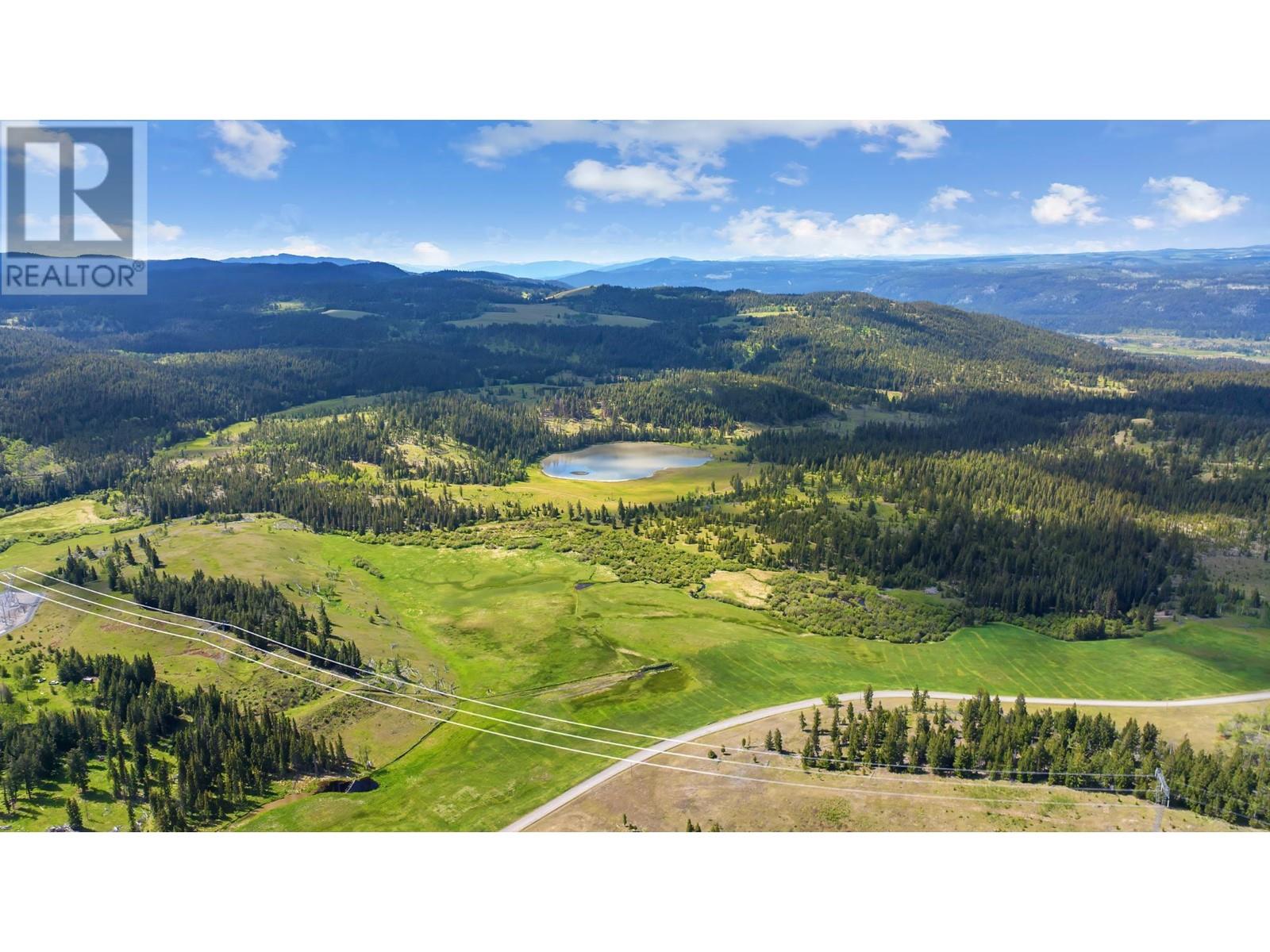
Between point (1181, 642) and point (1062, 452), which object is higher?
point (1062, 452)

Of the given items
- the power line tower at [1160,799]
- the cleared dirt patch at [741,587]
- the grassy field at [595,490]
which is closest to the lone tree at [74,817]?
the cleared dirt patch at [741,587]

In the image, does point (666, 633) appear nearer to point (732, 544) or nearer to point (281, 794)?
point (732, 544)

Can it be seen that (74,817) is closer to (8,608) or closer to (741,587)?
(8,608)

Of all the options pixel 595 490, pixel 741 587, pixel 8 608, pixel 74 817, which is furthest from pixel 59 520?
pixel 741 587

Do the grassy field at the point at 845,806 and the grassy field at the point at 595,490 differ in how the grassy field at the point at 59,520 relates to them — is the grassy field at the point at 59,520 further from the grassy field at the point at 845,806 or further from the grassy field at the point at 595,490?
the grassy field at the point at 845,806

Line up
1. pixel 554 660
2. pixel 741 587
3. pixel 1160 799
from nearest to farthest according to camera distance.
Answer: pixel 1160 799 < pixel 554 660 < pixel 741 587

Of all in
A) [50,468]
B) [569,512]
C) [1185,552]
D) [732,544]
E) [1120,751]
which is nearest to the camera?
[1120,751]

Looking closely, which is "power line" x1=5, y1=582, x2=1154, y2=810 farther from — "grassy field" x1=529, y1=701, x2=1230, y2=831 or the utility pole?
the utility pole

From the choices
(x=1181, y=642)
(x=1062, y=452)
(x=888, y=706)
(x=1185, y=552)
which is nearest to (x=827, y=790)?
(x=888, y=706)
